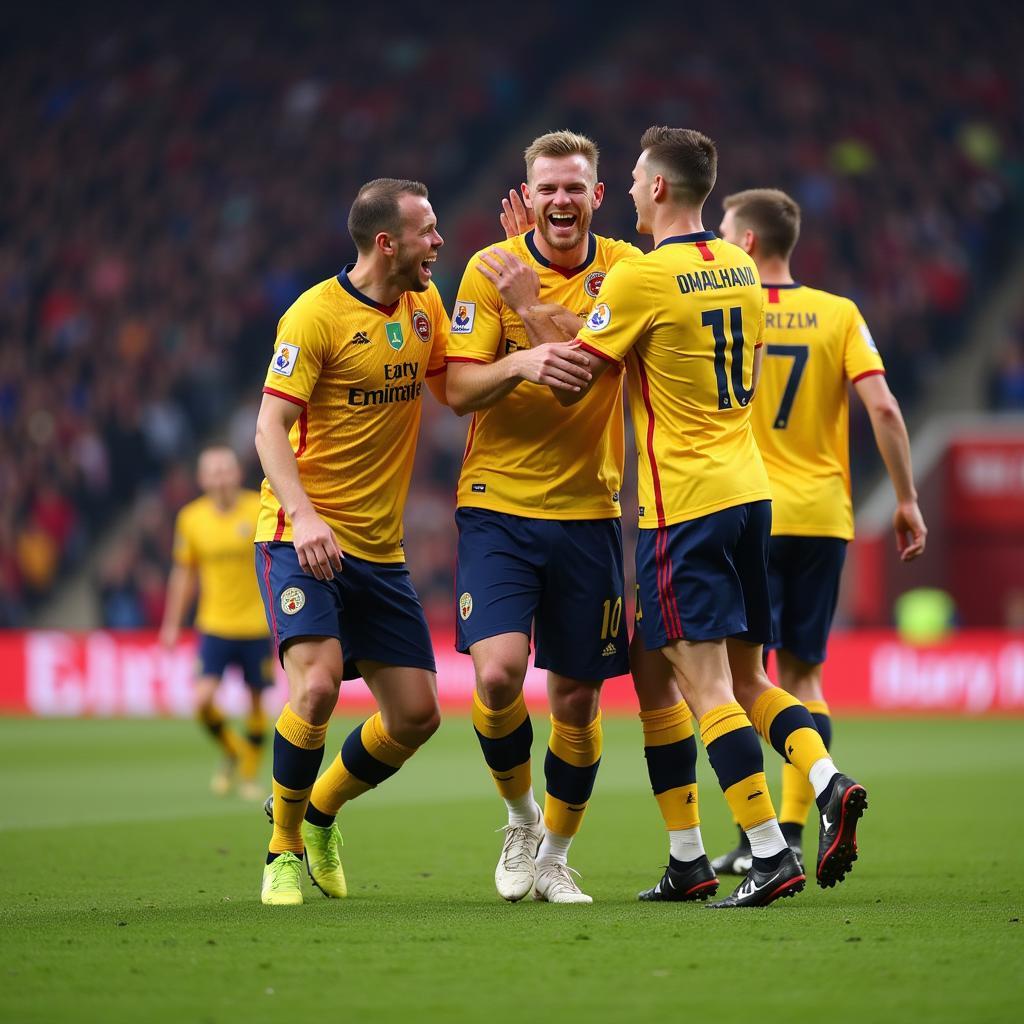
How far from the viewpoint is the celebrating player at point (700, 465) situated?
17.4 feet

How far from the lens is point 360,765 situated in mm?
6152

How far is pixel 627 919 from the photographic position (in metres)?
5.18

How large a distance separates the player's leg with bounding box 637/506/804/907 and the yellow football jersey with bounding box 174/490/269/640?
21.3 feet

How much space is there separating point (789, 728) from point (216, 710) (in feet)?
21.7

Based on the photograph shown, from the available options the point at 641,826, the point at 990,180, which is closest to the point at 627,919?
the point at 641,826

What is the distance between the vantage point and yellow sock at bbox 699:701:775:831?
528cm

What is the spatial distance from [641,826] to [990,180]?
1525cm

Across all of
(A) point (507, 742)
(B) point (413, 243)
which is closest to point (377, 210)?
(B) point (413, 243)

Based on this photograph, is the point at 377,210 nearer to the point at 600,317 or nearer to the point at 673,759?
the point at 600,317

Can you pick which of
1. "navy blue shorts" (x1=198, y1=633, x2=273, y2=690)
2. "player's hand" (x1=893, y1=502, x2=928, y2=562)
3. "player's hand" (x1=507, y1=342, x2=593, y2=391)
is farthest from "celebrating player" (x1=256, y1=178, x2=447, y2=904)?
"navy blue shorts" (x1=198, y1=633, x2=273, y2=690)

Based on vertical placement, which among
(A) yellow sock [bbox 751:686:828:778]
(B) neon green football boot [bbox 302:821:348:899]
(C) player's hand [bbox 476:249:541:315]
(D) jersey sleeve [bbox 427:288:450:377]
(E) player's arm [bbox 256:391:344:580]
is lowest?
(B) neon green football boot [bbox 302:821:348:899]

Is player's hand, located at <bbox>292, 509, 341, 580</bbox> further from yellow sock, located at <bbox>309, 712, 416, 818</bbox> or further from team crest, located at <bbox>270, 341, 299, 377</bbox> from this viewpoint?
yellow sock, located at <bbox>309, 712, 416, 818</bbox>

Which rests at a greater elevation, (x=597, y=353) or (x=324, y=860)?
(x=597, y=353)

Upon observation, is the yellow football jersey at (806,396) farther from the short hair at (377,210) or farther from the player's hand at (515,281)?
the short hair at (377,210)
